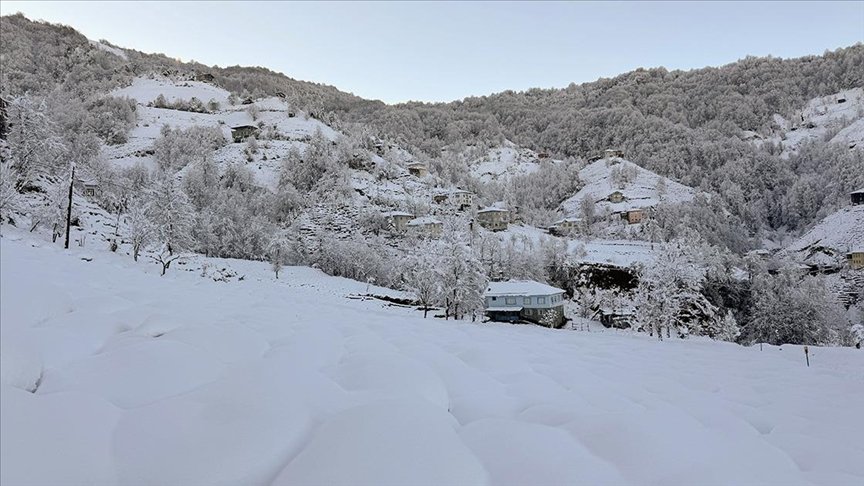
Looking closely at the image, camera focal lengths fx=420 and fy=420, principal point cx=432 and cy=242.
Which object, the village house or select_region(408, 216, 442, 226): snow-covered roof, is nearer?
select_region(408, 216, 442, 226): snow-covered roof

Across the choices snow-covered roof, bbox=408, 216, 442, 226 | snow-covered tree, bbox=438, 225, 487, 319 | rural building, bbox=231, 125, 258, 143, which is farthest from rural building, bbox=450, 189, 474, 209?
snow-covered tree, bbox=438, 225, 487, 319

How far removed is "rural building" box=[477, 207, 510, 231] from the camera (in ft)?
243

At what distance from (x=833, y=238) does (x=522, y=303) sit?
217 feet

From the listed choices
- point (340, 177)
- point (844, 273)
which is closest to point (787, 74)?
point (844, 273)

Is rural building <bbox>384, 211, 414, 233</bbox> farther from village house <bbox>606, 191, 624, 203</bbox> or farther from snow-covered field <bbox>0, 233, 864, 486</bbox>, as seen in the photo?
snow-covered field <bbox>0, 233, 864, 486</bbox>

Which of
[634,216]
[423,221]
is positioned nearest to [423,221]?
[423,221]

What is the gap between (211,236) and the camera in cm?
4947

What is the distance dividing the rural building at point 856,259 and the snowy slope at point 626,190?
30.0 m

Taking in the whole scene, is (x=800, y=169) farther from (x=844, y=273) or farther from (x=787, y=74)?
(x=787, y=74)

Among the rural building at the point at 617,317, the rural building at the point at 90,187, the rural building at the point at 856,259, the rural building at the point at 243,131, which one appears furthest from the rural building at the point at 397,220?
the rural building at the point at 856,259

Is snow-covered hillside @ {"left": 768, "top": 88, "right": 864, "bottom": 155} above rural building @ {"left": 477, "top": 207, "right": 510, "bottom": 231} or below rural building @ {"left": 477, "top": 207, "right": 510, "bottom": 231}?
above

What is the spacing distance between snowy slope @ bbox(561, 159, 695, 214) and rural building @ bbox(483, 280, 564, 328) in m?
51.8

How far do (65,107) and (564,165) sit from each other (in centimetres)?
11850

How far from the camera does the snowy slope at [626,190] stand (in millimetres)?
87438
